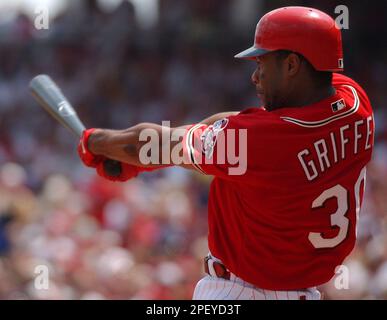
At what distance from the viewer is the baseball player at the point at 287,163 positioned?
3355 mm

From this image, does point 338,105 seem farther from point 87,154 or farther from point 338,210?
point 87,154

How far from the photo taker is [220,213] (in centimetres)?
367

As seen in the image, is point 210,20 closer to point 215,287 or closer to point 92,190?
point 92,190

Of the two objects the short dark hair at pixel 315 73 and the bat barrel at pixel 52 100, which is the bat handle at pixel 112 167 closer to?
the bat barrel at pixel 52 100

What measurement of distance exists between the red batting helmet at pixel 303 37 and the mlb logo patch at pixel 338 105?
12 centimetres

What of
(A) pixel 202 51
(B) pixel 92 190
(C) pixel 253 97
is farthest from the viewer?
(A) pixel 202 51

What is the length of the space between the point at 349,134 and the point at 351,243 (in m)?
0.46

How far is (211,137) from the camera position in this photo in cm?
344

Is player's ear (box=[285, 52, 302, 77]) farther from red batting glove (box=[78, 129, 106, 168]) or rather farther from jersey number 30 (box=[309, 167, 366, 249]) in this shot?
red batting glove (box=[78, 129, 106, 168])

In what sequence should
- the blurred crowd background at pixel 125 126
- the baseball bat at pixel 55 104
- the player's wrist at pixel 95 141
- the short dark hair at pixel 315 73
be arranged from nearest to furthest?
1. the short dark hair at pixel 315 73
2. the player's wrist at pixel 95 141
3. the baseball bat at pixel 55 104
4. the blurred crowd background at pixel 125 126

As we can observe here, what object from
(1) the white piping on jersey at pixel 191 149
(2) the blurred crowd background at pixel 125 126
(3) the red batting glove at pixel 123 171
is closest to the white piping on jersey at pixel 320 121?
(1) the white piping on jersey at pixel 191 149

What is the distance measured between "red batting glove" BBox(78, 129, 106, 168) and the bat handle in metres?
0.03

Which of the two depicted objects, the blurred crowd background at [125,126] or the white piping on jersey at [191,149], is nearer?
the white piping on jersey at [191,149]
